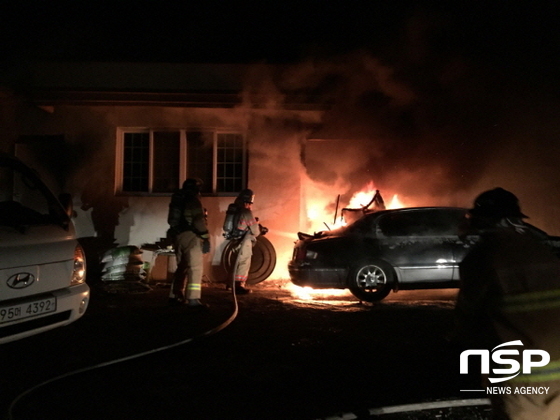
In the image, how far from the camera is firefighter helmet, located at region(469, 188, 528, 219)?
2.60 meters

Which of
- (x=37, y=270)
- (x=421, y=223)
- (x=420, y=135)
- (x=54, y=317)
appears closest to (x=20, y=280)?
(x=37, y=270)

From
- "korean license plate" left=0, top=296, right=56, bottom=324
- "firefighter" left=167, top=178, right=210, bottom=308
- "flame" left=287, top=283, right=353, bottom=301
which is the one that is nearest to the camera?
"korean license plate" left=0, top=296, right=56, bottom=324

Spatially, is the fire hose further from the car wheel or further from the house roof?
the house roof

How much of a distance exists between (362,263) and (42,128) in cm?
740

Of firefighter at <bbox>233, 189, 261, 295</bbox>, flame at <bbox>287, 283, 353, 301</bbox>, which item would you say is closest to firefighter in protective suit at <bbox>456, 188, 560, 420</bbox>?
flame at <bbox>287, 283, 353, 301</bbox>

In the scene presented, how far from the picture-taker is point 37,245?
16.9 feet

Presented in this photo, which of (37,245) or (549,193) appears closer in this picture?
(37,245)

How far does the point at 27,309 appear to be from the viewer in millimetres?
4879

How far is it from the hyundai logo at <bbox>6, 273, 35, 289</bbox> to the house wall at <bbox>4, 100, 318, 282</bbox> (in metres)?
6.05

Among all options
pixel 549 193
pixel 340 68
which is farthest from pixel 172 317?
pixel 549 193

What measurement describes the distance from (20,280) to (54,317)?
21.0 inches

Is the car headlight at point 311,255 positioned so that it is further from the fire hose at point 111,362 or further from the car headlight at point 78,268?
the car headlight at point 78,268

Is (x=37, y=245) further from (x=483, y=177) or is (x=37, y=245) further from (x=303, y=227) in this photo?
(x=483, y=177)

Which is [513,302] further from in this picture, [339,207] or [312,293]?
[339,207]
